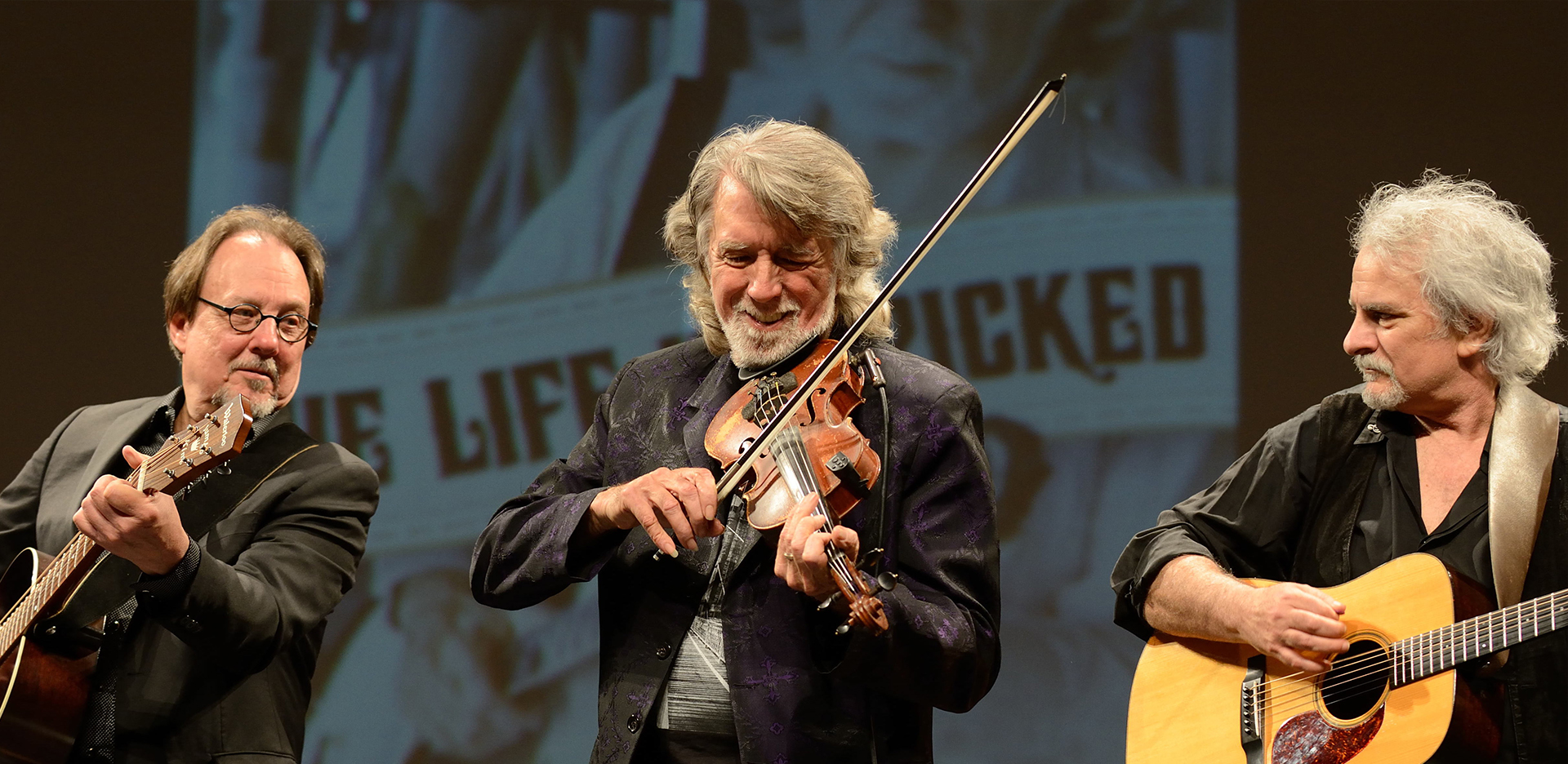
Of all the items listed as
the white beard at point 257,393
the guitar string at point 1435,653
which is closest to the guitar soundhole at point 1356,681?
the guitar string at point 1435,653

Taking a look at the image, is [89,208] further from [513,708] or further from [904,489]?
[904,489]

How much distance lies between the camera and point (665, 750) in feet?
6.31

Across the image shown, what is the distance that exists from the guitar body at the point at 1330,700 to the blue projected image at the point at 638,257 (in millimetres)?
1357

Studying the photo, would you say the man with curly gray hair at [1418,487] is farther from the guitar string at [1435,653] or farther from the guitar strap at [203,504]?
the guitar strap at [203,504]

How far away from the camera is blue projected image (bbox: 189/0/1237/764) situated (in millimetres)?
3672

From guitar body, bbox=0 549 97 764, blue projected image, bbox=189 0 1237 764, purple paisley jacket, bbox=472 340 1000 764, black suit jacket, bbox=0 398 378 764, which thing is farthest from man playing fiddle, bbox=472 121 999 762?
blue projected image, bbox=189 0 1237 764

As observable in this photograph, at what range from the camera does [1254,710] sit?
217cm

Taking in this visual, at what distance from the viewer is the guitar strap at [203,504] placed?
7.50 feet

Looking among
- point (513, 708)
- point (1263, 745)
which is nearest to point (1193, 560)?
point (1263, 745)

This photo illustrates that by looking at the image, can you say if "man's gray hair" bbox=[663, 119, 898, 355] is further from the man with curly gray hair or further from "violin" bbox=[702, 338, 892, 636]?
the man with curly gray hair

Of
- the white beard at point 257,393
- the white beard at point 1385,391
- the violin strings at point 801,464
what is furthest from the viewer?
the white beard at point 257,393

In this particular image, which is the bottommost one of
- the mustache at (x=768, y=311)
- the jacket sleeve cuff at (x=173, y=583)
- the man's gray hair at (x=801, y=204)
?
the jacket sleeve cuff at (x=173, y=583)

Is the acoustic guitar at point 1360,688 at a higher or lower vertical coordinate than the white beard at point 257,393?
lower

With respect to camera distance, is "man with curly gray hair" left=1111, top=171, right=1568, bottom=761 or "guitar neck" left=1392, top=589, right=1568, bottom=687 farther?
"man with curly gray hair" left=1111, top=171, right=1568, bottom=761
